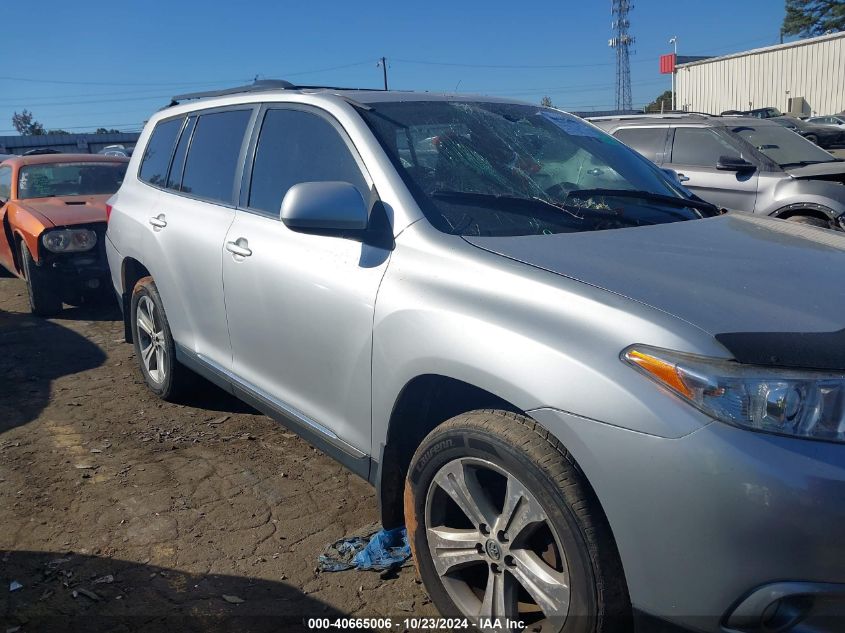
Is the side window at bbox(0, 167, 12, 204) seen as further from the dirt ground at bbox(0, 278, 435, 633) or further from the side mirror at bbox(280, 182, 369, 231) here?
the side mirror at bbox(280, 182, 369, 231)

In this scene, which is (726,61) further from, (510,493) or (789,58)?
(510,493)

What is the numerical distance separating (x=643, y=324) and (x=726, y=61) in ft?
173

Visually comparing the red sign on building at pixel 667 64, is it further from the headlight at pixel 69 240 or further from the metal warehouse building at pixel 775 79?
the headlight at pixel 69 240

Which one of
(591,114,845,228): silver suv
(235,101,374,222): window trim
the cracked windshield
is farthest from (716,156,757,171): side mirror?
(235,101,374,222): window trim

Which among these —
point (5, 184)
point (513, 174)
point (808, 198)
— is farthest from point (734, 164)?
point (5, 184)

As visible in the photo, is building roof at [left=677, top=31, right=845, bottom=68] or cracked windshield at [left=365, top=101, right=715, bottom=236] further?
building roof at [left=677, top=31, right=845, bottom=68]

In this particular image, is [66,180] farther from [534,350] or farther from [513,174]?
[534,350]

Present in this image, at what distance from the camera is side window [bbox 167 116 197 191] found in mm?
4426

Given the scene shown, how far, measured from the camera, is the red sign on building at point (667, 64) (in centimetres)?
5744

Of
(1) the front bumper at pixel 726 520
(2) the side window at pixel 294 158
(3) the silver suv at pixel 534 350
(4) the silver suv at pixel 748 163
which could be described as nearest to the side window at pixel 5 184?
(3) the silver suv at pixel 534 350

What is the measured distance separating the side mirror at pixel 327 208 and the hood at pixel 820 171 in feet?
23.3

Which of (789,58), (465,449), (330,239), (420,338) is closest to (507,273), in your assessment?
(420,338)

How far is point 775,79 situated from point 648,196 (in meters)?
49.2

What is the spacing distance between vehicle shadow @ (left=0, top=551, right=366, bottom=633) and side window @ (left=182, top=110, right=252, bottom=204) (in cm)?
180
